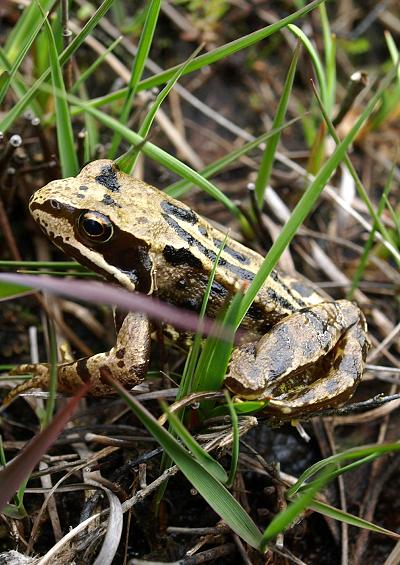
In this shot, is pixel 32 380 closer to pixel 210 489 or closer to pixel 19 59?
pixel 210 489

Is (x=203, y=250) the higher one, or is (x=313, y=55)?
(x=313, y=55)

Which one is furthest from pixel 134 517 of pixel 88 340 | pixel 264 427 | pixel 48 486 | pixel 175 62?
pixel 175 62

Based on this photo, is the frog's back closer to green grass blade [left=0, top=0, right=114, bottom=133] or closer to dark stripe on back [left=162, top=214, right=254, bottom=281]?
dark stripe on back [left=162, top=214, right=254, bottom=281]

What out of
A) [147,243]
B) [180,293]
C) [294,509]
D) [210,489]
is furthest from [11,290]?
[294,509]

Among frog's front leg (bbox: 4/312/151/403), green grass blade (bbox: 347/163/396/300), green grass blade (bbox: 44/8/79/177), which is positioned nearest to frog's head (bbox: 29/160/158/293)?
green grass blade (bbox: 44/8/79/177)

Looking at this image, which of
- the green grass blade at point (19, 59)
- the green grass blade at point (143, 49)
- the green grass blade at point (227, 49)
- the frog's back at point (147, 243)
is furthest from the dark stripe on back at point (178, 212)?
the green grass blade at point (19, 59)
